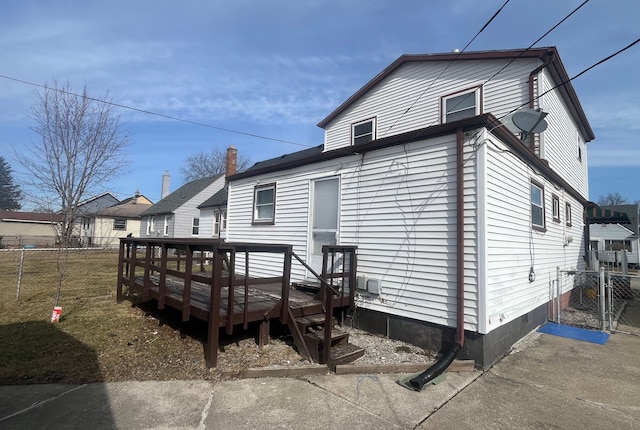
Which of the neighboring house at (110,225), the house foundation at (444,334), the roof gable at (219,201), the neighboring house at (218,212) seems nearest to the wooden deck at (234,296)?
the house foundation at (444,334)

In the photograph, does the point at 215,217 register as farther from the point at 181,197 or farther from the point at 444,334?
the point at 444,334

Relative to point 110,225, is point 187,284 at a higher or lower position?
lower

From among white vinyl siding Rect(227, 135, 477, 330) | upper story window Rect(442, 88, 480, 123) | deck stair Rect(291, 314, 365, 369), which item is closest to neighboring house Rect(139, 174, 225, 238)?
upper story window Rect(442, 88, 480, 123)

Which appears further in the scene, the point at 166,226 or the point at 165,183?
the point at 165,183

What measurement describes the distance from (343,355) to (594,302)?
8.78 m

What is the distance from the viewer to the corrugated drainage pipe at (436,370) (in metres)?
3.72

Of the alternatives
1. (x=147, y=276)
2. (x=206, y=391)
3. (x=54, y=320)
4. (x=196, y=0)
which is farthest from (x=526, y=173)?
(x=54, y=320)

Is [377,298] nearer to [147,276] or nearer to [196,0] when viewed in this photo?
[147,276]

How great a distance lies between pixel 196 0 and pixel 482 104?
7.16 m

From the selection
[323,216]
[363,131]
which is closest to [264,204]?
[323,216]

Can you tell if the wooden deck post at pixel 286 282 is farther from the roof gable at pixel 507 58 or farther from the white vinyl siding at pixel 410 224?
the roof gable at pixel 507 58

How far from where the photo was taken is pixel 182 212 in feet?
82.3

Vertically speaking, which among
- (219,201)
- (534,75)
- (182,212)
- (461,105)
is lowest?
(182,212)

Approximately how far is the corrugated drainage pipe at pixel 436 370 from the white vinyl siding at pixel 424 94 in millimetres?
6103
